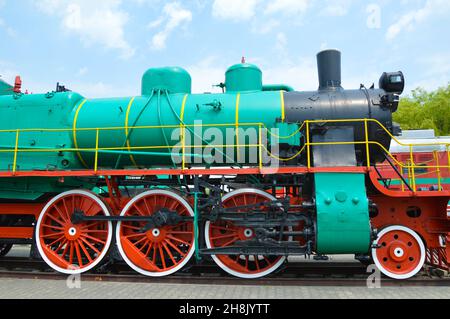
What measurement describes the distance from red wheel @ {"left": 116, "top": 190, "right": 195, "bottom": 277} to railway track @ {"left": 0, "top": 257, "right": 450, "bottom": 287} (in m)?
0.21

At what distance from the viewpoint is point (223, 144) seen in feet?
21.0

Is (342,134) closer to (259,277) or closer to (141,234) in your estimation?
(259,277)

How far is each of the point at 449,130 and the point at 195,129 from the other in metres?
28.0

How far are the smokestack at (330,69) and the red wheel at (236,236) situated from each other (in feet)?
8.84

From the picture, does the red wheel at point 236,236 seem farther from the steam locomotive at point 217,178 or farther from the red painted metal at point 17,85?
the red painted metal at point 17,85

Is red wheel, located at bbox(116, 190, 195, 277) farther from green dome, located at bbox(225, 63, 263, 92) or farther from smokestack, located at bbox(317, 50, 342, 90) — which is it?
smokestack, located at bbox(317, 50, 342, 90)

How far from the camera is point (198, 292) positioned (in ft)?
16.7

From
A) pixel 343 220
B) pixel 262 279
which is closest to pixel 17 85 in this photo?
pixel 262 279

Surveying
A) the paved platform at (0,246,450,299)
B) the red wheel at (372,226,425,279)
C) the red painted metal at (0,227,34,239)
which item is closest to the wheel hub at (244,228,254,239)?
the paved platform at (0,246,450,299)

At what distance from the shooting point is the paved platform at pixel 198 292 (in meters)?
4.86

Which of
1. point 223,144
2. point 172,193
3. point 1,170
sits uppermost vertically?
point 223,144
